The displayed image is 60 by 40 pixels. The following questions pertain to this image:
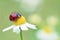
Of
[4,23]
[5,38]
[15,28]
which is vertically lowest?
[15,28]

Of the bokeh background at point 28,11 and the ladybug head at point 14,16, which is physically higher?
the bokeh background at point 28,11

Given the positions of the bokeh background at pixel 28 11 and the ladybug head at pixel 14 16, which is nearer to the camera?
the ladybug head at pixel 14 16

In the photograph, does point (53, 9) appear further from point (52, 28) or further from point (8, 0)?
point (52, 28)

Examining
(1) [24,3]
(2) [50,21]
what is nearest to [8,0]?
(1) [24,3]

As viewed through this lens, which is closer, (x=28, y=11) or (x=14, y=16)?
(x=14, y=16)

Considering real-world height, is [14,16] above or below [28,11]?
below

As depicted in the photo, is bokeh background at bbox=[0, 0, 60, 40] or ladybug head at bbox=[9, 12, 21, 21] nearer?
ladybug head at bbox=[9, 12, 21, 21]

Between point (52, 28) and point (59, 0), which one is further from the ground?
point (59, 0)

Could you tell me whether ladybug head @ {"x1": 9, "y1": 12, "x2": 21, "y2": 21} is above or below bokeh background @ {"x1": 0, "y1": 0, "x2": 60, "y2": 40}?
below
